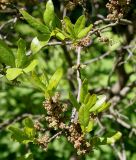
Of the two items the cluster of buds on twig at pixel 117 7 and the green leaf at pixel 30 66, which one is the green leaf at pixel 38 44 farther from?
the cluster of buds on twig at pixel 117 7

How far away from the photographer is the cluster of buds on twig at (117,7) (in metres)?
0.94

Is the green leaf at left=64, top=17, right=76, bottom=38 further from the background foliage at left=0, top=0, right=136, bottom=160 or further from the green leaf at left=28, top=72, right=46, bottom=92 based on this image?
the background foliage at left=0, top=0, right=136, bottom=160

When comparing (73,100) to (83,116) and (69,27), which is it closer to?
(83,116)

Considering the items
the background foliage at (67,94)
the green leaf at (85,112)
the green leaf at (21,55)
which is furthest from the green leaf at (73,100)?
the background foliage at (67,94)

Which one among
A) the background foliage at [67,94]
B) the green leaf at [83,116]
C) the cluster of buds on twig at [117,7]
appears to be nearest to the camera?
the green leaf at [83,116]

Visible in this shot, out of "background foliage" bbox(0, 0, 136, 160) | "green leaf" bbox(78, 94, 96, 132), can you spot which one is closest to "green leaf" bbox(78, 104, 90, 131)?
"green leaf" bbox(78, 94, 96, 132)

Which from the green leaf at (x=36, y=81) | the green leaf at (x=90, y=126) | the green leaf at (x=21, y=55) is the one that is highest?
the green leaf at (x=21, y=55)

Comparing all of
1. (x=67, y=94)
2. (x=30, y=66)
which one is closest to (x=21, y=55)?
(x=30, y=66)

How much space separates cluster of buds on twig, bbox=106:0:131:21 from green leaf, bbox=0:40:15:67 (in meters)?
0.27

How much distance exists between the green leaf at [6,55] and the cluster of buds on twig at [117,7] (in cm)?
27

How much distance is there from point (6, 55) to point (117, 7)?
1.00 ft

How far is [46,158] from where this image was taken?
2.46 m

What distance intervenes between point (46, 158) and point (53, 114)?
1664 millimetres

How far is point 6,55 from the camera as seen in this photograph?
2.79 feet
